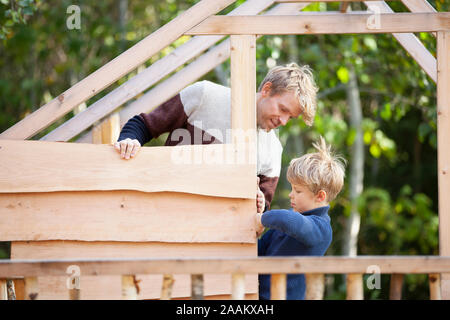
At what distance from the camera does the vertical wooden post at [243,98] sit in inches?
97.3

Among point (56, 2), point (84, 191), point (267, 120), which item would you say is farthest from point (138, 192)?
point (56, 2)

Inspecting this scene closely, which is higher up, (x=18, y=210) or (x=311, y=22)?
(x=311, y=22)

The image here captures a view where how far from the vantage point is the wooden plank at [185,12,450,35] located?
2498 millimetres

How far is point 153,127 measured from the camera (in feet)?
9.16

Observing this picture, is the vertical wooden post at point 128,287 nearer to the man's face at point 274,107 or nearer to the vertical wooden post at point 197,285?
the vertical wooden post at point 197,285

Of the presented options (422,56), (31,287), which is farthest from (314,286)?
(422,56)

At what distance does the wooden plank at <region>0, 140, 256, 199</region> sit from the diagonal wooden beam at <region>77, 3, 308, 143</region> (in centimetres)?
96

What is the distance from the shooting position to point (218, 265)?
199 cm

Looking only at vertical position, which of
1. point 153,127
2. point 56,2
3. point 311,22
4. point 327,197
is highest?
point 56,2

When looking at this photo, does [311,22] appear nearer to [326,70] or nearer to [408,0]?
[408,0]

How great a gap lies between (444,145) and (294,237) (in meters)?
0.77

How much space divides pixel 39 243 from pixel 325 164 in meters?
1.36

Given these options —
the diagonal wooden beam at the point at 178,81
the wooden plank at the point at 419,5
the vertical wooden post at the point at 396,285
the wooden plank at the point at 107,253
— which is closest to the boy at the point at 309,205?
the wooden plank at the point at 107,253
